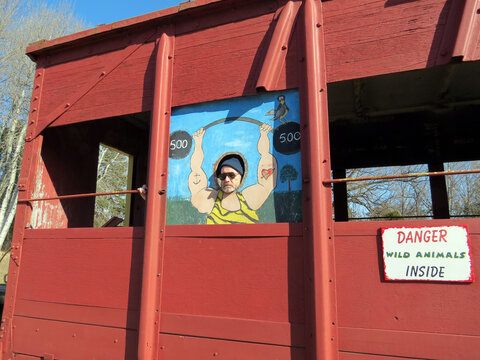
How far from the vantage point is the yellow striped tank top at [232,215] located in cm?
305

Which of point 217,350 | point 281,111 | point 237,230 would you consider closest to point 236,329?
point 217,350

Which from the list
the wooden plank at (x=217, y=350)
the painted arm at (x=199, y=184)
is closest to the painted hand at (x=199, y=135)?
the painted arm at (x=199, y=184)

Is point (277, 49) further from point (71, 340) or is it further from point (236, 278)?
point (71, 340)

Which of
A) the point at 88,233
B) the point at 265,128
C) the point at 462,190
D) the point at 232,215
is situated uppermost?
the point at 462,190

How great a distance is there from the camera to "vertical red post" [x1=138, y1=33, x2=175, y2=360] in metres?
3.05

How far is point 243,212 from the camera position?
3.08 m

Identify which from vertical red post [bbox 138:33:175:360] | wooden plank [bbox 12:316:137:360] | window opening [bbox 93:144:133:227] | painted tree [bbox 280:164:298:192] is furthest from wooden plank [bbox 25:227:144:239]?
window opening [bbox 93:144:133:227]

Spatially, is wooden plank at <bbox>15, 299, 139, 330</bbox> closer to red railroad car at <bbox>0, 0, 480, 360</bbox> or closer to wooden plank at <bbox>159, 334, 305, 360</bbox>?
red railroad car at <bbox>0, 0, 480, 360</bbox>

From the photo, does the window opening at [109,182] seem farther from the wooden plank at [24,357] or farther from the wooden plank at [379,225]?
the wooden plank at [379,225]

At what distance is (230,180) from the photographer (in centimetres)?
314

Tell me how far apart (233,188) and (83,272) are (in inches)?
67.2

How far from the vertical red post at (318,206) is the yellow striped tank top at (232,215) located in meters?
0.49

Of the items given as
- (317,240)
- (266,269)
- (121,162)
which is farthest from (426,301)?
(121,162)

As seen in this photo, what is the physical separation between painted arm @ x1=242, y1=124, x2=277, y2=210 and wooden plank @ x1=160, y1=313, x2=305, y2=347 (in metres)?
0.93
